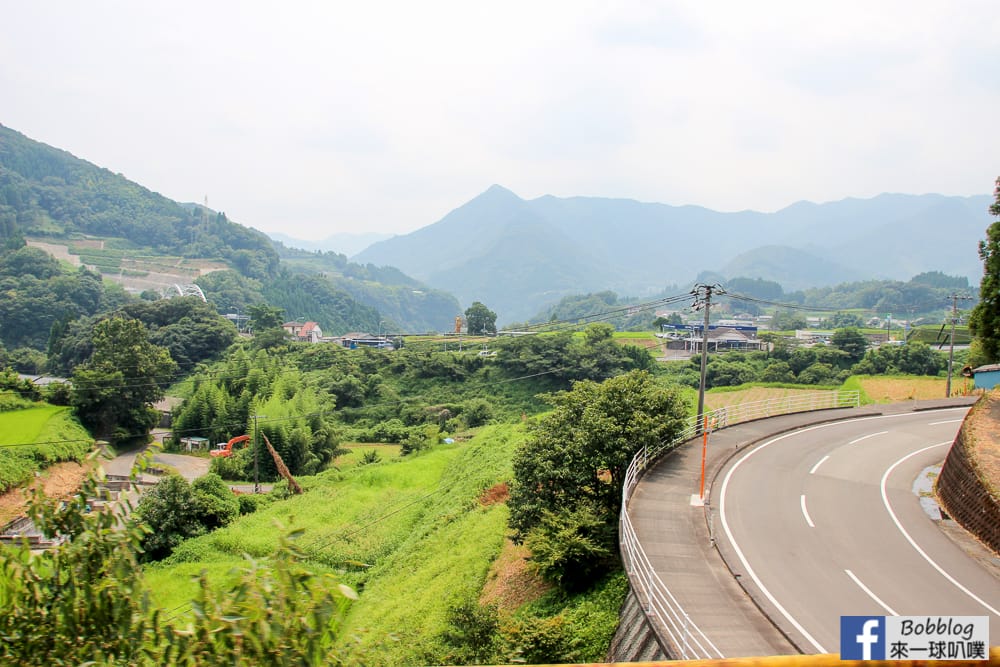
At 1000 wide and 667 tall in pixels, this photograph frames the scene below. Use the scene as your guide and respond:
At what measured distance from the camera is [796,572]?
11117mm

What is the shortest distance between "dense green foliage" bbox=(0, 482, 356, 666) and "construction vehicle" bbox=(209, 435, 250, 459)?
33.7m

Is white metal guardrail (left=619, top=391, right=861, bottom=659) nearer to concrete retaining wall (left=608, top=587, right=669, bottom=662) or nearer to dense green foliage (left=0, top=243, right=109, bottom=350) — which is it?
concrete retaining wall (left=608, top=587, right=669, bottom=662)

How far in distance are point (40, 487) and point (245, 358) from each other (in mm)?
51686

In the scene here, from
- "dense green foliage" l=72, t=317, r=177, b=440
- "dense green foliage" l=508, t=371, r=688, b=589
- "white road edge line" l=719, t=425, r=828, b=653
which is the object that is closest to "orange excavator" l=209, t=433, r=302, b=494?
"dense green foliage" l=72, t=317, r=177, b=440

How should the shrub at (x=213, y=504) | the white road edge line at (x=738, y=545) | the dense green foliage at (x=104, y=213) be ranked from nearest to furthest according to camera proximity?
the white road edge line at (x=738, y=545), the shrub at (x=213, y=504), the dense green foliage at (x=104, y=213)

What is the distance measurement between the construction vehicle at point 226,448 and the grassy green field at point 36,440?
20.5ft

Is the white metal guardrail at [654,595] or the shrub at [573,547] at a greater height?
the white metal guardrail at [654,595]

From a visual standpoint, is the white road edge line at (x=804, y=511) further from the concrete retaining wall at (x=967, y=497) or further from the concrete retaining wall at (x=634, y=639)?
the concrete retaining wall at (x=634, y=639)

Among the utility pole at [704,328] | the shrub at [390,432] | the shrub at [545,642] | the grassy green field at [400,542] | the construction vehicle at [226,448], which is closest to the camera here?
the shrub at [545,642]

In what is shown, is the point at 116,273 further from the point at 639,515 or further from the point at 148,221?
the point at 639,515

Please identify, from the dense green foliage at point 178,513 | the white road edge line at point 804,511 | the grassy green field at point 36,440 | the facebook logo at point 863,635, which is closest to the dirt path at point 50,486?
the grassy green field at point 36,440

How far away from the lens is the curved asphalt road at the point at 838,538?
1001cm

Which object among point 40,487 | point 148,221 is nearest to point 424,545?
point 40,487

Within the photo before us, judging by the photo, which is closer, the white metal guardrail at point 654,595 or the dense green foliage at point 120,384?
the white metal guardrail at point 654,595
